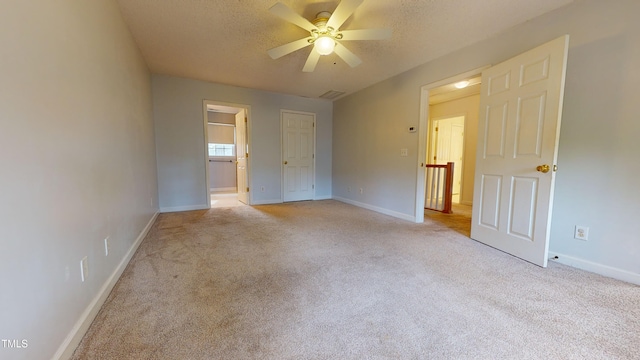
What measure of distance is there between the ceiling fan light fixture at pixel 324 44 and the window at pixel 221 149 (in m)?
5.16

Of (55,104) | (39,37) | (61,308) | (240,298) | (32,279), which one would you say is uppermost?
(39,37)

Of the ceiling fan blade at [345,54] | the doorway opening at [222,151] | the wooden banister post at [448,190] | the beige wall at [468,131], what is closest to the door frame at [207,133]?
the doorway opening at [222,151]

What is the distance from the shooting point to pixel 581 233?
6.90ft

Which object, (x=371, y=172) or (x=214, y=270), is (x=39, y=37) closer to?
(x=214, y=270)

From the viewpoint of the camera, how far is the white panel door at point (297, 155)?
16.9 feet

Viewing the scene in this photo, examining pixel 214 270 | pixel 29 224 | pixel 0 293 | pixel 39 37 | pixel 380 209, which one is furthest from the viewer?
pixel 380 209

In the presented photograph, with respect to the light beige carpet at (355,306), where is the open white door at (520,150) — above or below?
above

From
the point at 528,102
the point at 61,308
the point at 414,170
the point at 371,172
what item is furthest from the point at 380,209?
the point at 61,308

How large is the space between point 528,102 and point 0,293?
11.6ft

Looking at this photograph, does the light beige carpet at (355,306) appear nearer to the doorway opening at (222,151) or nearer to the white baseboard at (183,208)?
the white baseboard at (183,208)

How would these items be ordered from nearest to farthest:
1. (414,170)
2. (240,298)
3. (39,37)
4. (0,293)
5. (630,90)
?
(0,293) < (39,37) < (240,298) < (630,90) < (414,170)

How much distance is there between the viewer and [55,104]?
3.68ft

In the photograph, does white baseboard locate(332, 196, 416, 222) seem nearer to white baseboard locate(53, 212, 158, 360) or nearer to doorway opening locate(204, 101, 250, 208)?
doorway opening locate(204, 101, 250, 208)

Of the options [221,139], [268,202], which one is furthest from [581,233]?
[221,139]
